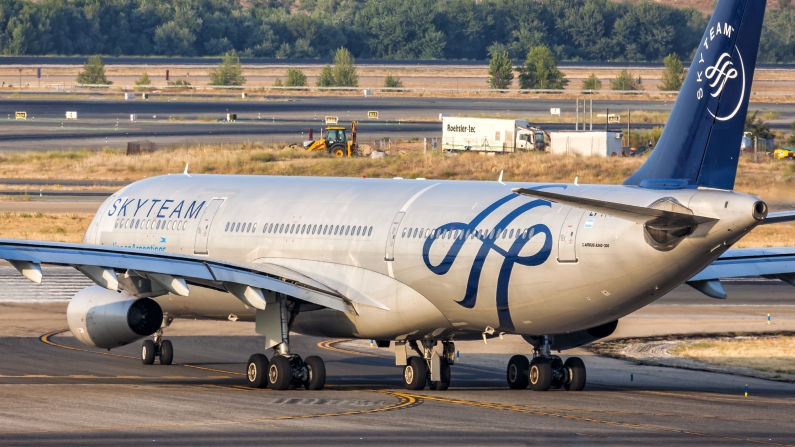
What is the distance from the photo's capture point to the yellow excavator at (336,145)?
368 feet

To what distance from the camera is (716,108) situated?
27.8 m

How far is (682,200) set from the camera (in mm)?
25406

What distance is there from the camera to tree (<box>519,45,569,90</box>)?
634ft

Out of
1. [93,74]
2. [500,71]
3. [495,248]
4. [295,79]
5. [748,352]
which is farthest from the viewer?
[93,74]

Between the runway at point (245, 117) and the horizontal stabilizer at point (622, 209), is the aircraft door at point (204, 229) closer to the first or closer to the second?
the horizontal stabilizer at point (622, 209)

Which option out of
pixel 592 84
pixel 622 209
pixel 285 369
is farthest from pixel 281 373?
pixel 592 84

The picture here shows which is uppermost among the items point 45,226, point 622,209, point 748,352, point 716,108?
point 716,108

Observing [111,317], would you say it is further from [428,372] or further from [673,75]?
[673,75]

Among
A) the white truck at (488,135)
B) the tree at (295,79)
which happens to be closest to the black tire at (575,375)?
the white truck at (488,135)

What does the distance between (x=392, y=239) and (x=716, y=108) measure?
8.01 metres

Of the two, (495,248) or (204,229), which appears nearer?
(495,248)

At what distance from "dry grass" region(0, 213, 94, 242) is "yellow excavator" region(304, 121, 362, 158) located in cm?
3849

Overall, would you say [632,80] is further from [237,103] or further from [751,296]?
[751,296]

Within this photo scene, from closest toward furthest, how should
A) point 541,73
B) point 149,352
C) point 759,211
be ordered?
point 759,211 < point 149,352 < point 541,73
